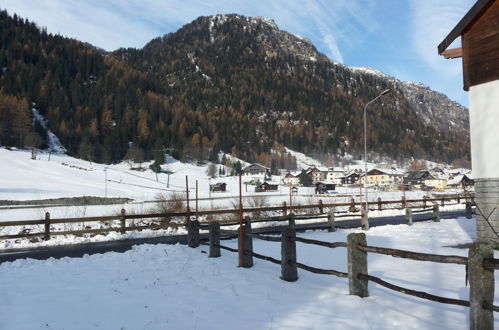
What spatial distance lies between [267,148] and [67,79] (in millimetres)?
96814

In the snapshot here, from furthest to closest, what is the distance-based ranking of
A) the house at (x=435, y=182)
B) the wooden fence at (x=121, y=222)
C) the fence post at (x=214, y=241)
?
the house at (x=435, y=182) → the wooden fence at (x=121, y=222) → the fence post at (x=214, y=241)

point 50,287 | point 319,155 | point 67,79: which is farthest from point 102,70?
point 50,287

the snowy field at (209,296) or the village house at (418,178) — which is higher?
the village house at (418,178)

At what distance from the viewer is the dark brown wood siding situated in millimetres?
10328

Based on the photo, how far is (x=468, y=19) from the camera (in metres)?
10.8

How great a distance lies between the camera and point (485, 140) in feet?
34.5

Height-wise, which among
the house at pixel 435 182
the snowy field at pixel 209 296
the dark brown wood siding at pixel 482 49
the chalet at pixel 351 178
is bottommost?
the snowy field at pixel 209 296

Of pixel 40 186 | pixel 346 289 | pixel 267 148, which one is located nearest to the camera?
pixel 346 289

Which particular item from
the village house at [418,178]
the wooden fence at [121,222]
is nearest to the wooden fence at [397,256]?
the wooden fence at [121,222]

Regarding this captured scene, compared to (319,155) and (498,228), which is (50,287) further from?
(319,155)

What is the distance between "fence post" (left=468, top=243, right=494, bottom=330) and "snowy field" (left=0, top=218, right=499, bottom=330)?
0.73 m

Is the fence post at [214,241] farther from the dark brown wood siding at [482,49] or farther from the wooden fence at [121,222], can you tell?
the dark brown wood siding at [482,49]

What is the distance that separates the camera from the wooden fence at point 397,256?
397cm

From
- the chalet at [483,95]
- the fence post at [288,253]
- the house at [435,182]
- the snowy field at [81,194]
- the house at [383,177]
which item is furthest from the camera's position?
the house at [383,177]
